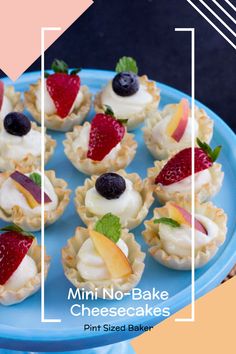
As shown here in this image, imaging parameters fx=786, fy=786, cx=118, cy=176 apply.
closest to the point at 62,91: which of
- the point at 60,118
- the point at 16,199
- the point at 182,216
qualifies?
the point at 60,118

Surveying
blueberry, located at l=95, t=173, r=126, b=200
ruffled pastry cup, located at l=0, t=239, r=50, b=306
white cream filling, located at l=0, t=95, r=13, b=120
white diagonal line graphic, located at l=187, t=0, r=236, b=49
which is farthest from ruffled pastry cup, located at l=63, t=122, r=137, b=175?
white diagonal line graphic, located at l=187, t=0, r=236, b=49

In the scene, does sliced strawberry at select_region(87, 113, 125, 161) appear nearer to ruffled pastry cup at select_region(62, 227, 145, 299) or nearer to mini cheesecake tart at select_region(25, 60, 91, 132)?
mini cheesecake tart at select_region(25, 60, 91, 132)

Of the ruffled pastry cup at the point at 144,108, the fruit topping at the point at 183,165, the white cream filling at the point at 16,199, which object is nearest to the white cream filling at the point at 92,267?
the white cream filling at the point at 16,199

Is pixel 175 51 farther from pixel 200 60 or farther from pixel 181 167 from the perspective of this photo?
pixel 181 167

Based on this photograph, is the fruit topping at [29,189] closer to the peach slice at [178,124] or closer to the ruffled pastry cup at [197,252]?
the ruffled pastry cup at [197,252]

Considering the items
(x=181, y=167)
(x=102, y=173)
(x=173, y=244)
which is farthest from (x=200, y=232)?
(x=102, y=173)

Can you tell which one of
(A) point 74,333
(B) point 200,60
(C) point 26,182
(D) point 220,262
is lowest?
(A) point 74,333
